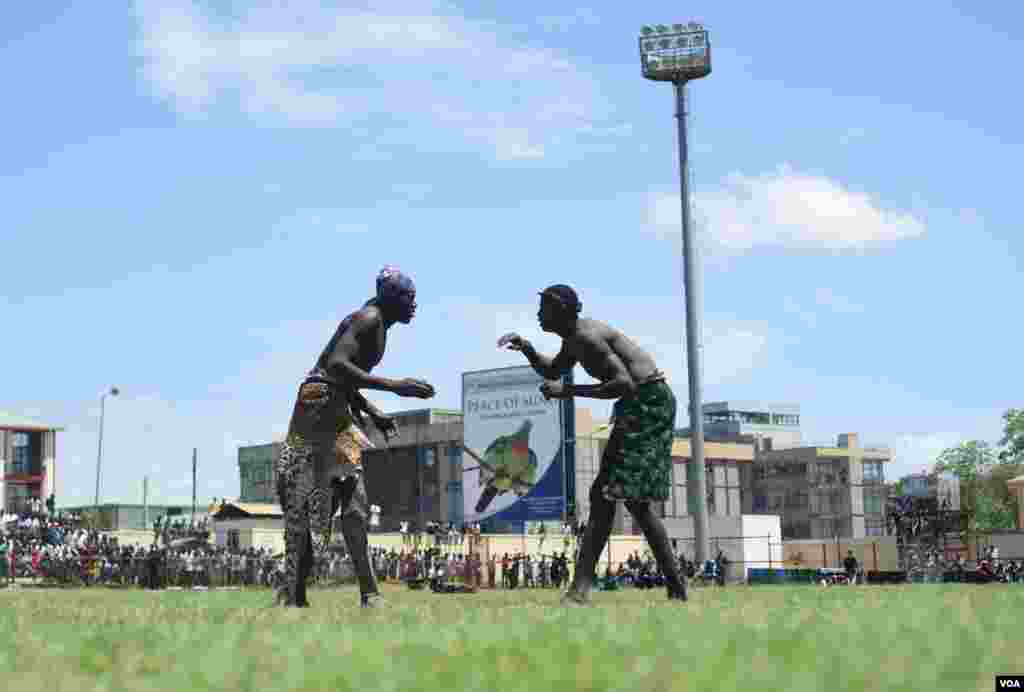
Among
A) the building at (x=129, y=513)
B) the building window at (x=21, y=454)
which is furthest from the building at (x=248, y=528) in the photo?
the building at (x=129, y=513)

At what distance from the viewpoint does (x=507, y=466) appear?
52625 mm

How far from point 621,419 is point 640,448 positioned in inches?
9.0

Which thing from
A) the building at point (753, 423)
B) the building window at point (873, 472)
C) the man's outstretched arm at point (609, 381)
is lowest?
the man's outstretched arm at point (609, 381)

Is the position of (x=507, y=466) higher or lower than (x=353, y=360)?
higher

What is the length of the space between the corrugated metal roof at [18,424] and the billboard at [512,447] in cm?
5894

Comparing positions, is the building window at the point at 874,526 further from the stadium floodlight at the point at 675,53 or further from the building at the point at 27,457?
the stadium floodlight at the point at 675,53

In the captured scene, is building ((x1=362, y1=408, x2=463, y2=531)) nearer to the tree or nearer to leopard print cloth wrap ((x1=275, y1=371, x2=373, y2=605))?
the tree

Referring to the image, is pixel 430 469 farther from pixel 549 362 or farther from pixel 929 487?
pixel 549 362

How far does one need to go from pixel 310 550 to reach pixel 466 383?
4581 centimetres

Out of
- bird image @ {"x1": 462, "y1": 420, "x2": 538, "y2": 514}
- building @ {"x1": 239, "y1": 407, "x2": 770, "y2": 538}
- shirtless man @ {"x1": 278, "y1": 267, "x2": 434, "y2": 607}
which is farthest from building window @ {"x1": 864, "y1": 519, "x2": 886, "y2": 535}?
shirtless man @ {"x1": 278, "y1": 267, "x2": 434, "y2": 607}

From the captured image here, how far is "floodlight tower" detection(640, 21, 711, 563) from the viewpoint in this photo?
46000 mm

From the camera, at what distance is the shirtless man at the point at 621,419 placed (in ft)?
31.6

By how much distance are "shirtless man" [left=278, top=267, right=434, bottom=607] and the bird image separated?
4167cm

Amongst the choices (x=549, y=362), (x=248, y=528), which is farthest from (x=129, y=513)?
(x=549, y=362)
